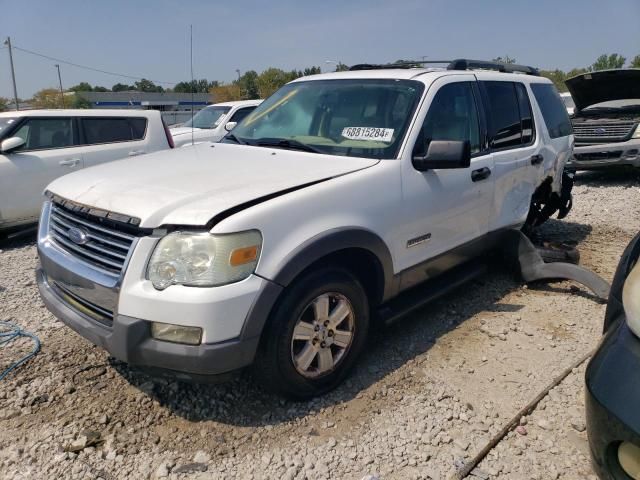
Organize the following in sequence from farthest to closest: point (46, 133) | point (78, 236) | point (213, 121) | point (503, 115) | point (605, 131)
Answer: point (213, 121) → point (605, 131) → point (46, 133) → point (503, 115) → point (78, 236)

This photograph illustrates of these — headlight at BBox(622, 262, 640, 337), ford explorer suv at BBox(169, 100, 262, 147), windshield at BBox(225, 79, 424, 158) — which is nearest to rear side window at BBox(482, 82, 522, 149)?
windshield at BBox(225, 79, 424, 158)

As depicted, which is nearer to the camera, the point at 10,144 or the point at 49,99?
the point at 10,144

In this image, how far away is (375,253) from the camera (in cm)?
297

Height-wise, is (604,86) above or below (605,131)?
→ above

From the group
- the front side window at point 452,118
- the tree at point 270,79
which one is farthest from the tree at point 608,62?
the front side window at point 452,118

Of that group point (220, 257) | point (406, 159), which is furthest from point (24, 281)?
point (406, 159)

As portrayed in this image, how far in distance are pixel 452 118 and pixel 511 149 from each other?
0.88 meters

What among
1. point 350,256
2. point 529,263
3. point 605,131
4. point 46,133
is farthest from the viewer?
point 605,131

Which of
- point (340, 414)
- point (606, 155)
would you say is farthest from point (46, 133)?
point (606, 155)

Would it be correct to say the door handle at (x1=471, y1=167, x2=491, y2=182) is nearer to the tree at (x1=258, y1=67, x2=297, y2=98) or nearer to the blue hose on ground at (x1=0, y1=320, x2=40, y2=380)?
the blue hose on ground at (x1=0, y1=320, x2=40, y2=380)

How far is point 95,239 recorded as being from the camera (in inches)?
102

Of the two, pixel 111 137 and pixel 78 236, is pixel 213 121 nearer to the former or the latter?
pixel 111 137

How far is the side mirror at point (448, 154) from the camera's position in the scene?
303cm

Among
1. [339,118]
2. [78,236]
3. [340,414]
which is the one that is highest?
[339,118]
